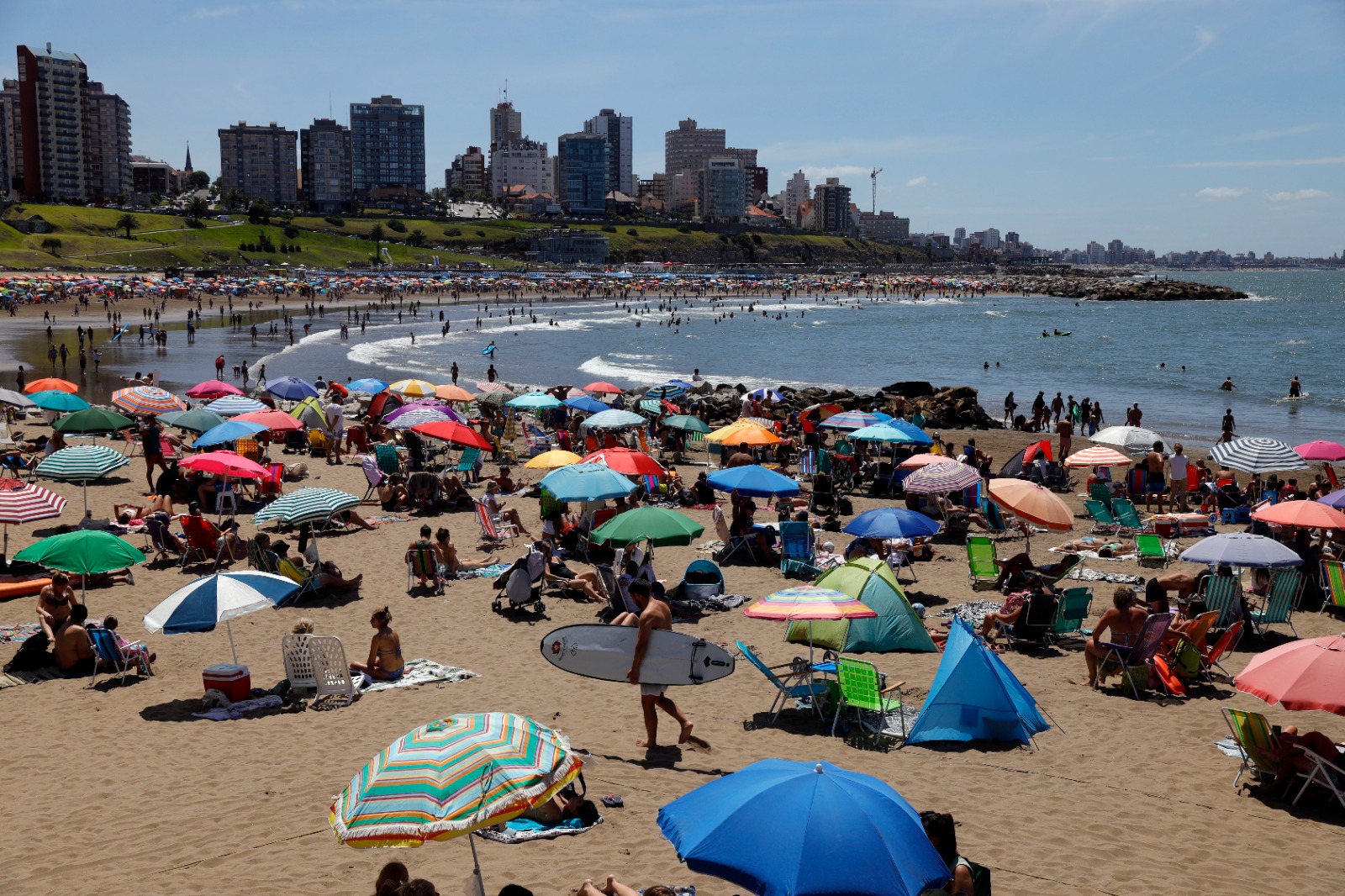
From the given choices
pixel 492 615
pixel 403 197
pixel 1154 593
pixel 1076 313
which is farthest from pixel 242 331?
pixel 403 197

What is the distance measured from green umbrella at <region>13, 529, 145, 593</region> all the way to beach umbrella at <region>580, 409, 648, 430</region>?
30.0 feet

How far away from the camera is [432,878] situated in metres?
5.37

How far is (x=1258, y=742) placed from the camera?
6.72 metres

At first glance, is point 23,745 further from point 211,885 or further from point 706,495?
point 706,495

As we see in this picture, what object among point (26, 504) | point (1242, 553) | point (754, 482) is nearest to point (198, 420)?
point (26, 504)

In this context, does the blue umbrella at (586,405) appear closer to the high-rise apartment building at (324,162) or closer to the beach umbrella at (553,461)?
the beach umbrella at (553,461)

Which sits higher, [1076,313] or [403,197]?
[403,197]

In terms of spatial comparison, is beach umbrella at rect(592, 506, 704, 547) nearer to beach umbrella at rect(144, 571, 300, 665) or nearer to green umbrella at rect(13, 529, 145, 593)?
beach umbrella at rect(144, 571, 300, 665)

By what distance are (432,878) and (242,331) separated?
57648 mm

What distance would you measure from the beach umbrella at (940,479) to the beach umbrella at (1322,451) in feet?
20.0

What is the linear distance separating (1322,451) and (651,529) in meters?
11.3

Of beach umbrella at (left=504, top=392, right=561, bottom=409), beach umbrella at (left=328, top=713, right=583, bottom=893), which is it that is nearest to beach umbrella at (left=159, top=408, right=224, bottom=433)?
beach umbrella at (left=504, top=392, right=561, bottom=409)

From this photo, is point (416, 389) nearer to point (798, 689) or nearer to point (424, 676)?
point (424, 676)

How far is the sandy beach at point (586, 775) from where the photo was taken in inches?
217
